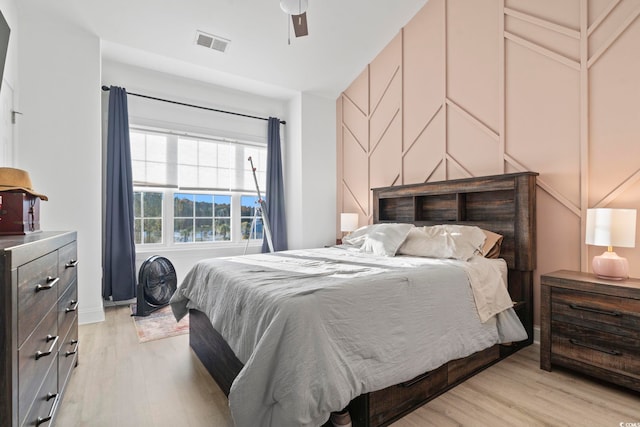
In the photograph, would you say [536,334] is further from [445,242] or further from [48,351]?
[48,351]

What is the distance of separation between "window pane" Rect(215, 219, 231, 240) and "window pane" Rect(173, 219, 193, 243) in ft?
1.21

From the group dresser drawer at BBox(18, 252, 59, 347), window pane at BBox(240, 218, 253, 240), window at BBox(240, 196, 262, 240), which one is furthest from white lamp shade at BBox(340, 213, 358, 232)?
dresser drawer at BBox(18, 252, 59, 347)

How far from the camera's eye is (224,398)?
1.84 metres

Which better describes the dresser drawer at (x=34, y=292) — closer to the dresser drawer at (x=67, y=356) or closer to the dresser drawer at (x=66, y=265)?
the dresser drawer at (x=66, y=265)

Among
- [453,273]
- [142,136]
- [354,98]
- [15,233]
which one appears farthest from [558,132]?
[142,136]

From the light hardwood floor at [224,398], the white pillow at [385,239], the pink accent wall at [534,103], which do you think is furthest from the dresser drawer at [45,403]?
the pink accent wall at [534,103]

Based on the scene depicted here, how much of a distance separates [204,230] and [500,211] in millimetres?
3570

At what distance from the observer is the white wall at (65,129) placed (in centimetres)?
290

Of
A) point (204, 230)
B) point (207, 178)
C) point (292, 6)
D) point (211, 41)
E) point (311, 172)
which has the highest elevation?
point (211, 41)

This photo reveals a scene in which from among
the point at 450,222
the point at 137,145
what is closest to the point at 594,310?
the point at 450,222

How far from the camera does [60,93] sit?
303cm

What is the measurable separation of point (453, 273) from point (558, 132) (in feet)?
4.94

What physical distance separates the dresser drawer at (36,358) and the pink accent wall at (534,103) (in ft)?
10.6

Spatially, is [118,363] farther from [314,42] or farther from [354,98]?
[354,98]
